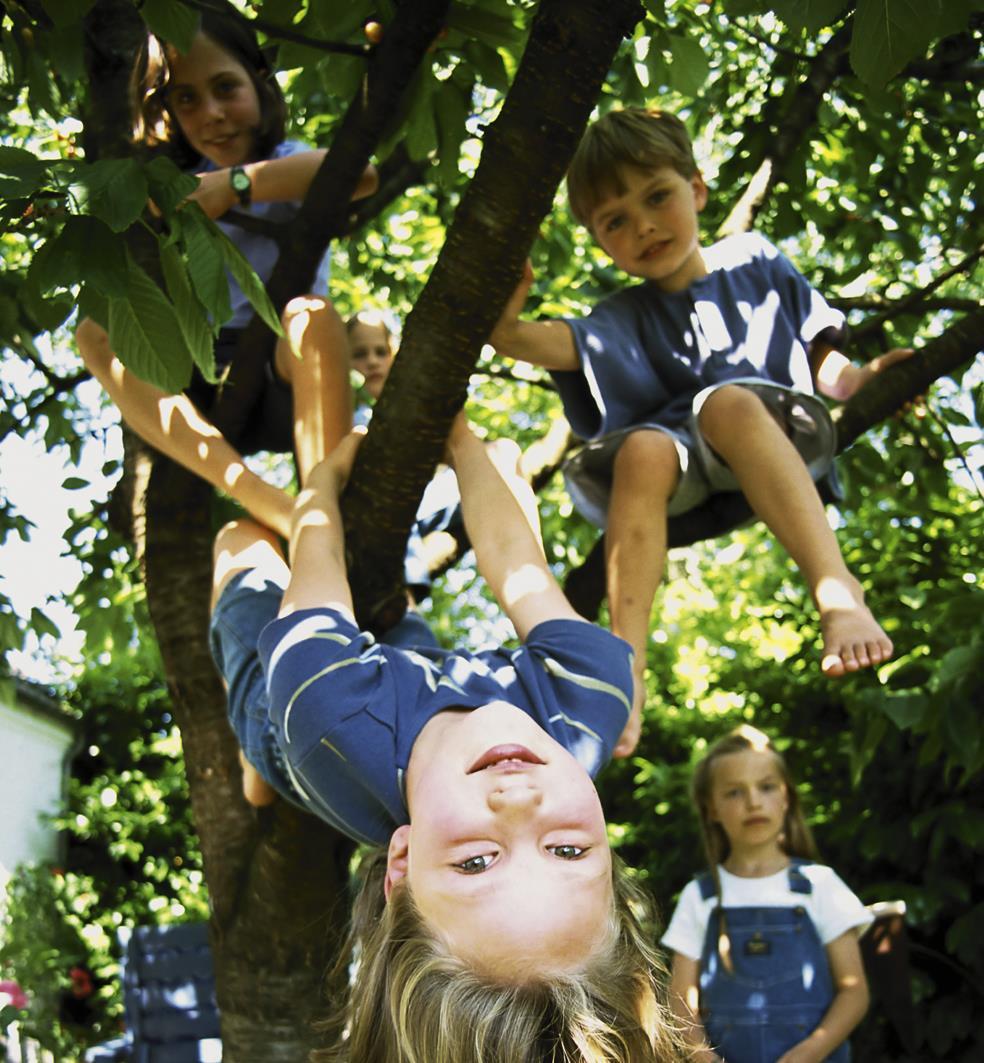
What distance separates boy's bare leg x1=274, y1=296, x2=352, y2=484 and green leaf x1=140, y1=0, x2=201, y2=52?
685mm

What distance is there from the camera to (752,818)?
3.78 m

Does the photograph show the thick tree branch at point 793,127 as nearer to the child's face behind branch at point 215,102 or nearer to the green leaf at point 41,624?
the child's face behind branch at point 215,102

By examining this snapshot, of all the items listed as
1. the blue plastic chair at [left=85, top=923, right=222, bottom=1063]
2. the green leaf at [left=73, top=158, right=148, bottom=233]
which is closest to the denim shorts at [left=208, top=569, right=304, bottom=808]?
the green leaf at [left=73, top=158, right=148, bottom=233]

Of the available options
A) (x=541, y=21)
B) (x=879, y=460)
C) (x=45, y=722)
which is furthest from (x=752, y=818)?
(x=45, y=722)

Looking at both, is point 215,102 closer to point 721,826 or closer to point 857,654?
point 857,654

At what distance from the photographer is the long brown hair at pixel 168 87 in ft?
10.4

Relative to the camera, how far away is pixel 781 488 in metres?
2.77

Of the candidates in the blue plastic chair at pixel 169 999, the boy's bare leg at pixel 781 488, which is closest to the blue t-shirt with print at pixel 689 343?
the boy's bare leg at pixel 781 488

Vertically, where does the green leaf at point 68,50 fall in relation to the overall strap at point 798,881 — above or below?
above

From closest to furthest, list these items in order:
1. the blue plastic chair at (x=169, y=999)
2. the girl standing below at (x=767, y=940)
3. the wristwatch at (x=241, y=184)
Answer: the wristwatch at (x=241, y=184) < the girl standing below at (x=767, y=940) < the blue plastic chair at (x=169, y=999)

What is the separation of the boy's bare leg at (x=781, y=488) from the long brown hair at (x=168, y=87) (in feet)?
4.59

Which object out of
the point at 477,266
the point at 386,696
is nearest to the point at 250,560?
the point at 386,696

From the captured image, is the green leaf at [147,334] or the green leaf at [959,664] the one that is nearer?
the green leaf at [147,334]

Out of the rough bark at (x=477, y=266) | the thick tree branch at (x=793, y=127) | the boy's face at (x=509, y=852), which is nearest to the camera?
the boy's face at (x=509, y=852)
